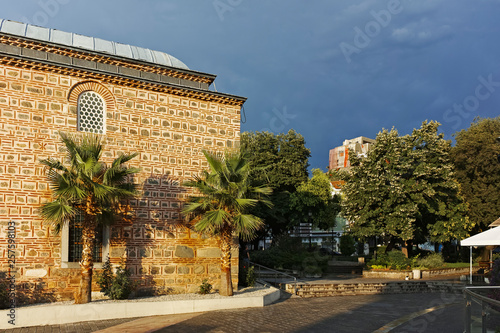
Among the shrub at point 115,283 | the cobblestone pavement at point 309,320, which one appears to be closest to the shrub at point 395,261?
the cobblestone pavement at point 309,320

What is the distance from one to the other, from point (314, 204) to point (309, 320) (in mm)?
17513

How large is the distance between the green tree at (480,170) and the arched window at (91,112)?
2342 centimetres

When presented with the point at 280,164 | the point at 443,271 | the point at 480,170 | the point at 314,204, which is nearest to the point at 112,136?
the point at 314,204

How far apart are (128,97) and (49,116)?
8.12 ft

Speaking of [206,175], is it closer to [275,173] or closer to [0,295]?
[0,295]

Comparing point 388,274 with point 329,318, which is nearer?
point 329,318

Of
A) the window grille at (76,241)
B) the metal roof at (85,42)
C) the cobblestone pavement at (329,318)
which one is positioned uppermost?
the metal roof at (85,42)

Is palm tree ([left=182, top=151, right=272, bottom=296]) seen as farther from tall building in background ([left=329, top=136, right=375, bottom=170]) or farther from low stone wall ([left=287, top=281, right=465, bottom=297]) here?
tall building in background ([left=329, top=136, right=375, bottom=170])

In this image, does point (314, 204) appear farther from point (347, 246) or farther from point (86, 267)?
point (86, 267)

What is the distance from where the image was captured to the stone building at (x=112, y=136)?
1135 centimetres

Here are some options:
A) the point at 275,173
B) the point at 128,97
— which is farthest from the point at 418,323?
the point at 275,173

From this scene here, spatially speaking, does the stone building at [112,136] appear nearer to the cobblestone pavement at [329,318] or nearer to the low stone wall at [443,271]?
the cobblestone pavement at [329,318]

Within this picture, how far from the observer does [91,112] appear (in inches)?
504

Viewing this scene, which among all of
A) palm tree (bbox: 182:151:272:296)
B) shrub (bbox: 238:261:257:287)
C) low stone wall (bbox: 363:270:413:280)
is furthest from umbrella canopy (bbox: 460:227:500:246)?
low stone wall (bbox: 363:270:413:280)
